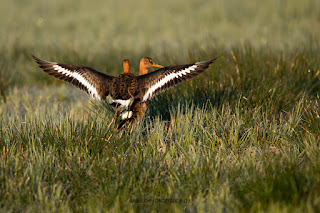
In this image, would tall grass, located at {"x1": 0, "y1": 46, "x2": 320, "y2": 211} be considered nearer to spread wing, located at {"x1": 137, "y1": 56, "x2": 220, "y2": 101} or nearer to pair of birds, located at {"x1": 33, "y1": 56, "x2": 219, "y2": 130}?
pair of birds, located at {"x1": 33, "y1": 56, "x2": 219, "y2": 130}

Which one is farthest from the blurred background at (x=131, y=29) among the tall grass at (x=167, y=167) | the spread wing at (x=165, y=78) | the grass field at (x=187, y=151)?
the tall grass at (x=167, y=167)

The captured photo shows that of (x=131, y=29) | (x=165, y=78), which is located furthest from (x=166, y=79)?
(x=131, y=29)

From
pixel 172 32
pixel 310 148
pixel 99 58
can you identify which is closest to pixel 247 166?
pixel 310 148

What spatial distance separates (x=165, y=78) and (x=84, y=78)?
0.94 m

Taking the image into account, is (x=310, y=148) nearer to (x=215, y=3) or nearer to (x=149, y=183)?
(x=149, y=183)

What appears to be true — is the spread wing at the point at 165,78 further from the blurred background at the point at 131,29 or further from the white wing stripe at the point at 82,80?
the blurred background at the point at 131,29

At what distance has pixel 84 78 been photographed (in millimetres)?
5082

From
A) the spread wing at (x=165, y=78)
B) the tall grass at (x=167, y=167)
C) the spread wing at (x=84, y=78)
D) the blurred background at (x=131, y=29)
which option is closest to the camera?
the tall grass at (x=167, y=167)

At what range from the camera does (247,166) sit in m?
3.93

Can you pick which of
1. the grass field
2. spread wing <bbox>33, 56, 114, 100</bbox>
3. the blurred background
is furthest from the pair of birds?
the blurred background

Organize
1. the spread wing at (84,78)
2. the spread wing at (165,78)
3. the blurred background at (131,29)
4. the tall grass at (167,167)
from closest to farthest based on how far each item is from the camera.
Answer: the tall grass at (167,167), the spread wing at (165,78), the spread wing at (84,78), the blurred background at (131,29)

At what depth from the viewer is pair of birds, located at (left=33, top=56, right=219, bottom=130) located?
4.88 meters

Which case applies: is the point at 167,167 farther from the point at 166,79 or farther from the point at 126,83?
the point at 126,83

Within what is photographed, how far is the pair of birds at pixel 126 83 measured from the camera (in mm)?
4879
